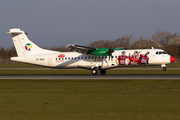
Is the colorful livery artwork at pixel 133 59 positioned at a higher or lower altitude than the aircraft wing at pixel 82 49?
lower

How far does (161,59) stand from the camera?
32.6 metres

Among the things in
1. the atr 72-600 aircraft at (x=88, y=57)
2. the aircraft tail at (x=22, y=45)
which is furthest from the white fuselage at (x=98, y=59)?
the aircraft tail at (x=22, y=45)

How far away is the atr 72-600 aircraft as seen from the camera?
32625 mm

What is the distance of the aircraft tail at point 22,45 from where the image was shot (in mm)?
36509

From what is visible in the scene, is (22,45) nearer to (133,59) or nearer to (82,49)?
(82,49)

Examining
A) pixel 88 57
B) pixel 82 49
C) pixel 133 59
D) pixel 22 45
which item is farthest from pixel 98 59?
pixel 22 45

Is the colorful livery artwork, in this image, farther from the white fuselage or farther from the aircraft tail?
the aircraft tail

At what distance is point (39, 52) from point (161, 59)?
18.2m

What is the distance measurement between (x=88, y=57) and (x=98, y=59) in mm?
1553

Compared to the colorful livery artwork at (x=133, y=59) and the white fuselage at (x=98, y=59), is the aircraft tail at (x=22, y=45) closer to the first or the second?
the white fuselage at (x=98, y=59)

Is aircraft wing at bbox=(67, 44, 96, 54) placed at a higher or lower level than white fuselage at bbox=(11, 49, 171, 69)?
higher

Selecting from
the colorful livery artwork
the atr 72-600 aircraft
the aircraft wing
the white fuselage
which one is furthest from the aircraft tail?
the colorful livery artwork

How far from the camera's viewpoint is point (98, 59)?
33625 mm

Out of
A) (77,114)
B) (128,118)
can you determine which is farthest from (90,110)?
(128,118)
